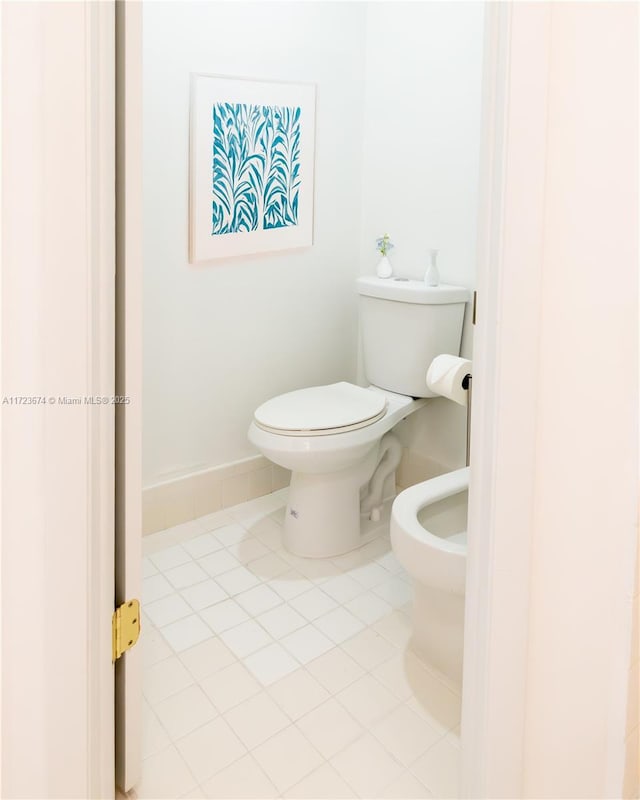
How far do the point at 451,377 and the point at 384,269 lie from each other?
77 cm

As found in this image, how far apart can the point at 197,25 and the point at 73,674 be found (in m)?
2.00

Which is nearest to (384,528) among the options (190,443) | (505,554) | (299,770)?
(190,443)

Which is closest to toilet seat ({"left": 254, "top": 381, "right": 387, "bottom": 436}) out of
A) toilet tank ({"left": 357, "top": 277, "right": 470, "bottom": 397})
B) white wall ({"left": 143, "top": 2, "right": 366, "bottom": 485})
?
toilet tank ({"left": 357, "top": 277, "right": 470, "bottom": 397})

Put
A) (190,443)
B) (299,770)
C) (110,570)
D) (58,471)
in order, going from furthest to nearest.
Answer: (190,443) → (299,770) → (110,570) → (58,471)

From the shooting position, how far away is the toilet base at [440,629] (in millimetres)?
1755

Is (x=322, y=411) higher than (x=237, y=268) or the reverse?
the reverse

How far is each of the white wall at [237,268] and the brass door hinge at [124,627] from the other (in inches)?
49.8

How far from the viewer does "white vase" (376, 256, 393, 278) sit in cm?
270

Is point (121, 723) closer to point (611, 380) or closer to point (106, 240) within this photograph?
point (106, 240)

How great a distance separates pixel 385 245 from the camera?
2752mm

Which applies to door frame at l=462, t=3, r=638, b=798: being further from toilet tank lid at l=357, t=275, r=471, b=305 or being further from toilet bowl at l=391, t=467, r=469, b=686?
toilet tank lid at l=357, t=275, r=471, b=305

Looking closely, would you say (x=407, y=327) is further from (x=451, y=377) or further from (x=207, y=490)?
(x=207, y=490)

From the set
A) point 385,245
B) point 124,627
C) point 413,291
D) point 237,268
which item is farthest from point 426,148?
point 124,627

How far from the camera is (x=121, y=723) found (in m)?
1.29
